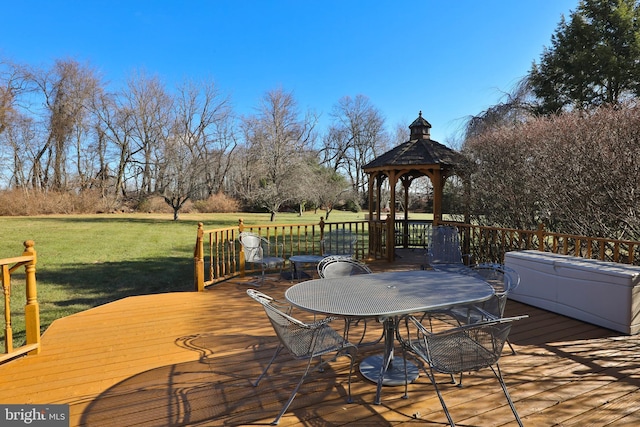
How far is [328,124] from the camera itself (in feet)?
102

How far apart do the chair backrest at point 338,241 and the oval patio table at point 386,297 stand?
9.70 ft

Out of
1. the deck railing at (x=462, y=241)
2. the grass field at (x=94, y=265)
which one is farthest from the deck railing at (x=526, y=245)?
the grass field at (x=94, y=265)

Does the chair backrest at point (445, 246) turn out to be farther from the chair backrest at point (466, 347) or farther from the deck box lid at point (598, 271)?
the chair backrest at point (466, 347)

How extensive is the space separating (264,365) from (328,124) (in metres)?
29.9

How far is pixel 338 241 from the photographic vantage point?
20.3 feet

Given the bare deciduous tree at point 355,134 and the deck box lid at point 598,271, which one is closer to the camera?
the deck box lid at point 598,271

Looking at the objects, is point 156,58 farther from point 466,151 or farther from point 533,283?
point 533,283

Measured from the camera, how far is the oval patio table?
2121 millimetres

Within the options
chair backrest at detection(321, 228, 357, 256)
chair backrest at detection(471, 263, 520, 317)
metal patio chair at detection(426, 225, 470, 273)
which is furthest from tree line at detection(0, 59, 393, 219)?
chair backrest at detection(471, 263, 520, 317)

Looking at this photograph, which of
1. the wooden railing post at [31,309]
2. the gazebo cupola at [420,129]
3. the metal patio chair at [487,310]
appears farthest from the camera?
the gazebo cupola at [420,129]

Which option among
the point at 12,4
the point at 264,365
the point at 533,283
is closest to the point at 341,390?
the point at 264,365

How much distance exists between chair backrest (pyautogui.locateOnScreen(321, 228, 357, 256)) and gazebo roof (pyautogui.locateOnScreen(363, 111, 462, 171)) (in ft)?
7.90

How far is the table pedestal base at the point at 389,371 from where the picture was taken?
2.49 metres

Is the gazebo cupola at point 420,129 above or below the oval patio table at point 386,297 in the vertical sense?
above
